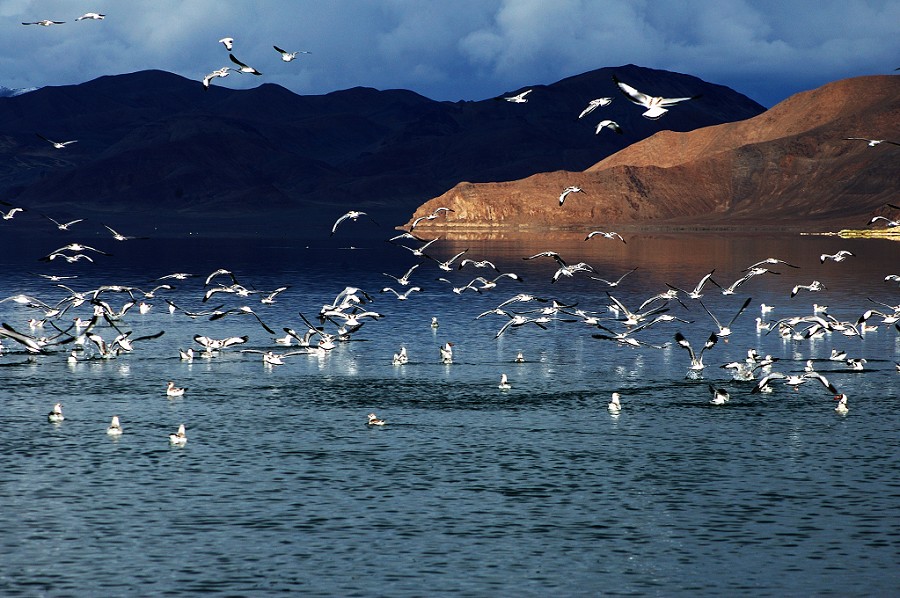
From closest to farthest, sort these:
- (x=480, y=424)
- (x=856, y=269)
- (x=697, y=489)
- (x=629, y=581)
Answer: (x=629, y=581) < (x=697, y=489) < (x=480, y=424) < (x=856, y=269)

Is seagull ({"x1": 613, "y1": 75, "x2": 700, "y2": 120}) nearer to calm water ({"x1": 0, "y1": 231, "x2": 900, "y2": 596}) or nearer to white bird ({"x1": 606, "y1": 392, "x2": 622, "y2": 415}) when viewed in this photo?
calm water ({"x1": 0, "y1": 231, "x2": 900, "y2": 596})

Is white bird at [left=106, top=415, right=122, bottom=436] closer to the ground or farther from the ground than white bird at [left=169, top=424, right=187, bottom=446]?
farther from the ground

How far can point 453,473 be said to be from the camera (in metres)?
32.0

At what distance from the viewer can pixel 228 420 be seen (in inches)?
1528

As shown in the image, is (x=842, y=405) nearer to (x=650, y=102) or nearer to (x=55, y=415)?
(x=650, y=102)

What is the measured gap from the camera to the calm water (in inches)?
962

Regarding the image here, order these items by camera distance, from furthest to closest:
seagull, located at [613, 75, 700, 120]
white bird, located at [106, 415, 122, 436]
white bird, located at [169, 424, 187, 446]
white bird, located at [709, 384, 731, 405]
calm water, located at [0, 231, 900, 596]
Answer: white bird, located at [709, 384, 731, 405]
white bird, located at [106, 415, 122, 436]
white bird, located at [169, 424, 187, 446]
seagull, located at [613, 75, 700, 120]
calm water, located at [0, 231, 900, 596]

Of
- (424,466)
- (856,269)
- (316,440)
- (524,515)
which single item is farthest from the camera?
(856,269)

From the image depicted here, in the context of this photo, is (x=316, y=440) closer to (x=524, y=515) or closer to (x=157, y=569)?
(x=524, y=515)

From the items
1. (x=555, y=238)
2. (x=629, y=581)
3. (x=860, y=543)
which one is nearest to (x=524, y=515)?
(x=629, y=581)

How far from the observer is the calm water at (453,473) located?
24.4 meters

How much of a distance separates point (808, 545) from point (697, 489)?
190 inches

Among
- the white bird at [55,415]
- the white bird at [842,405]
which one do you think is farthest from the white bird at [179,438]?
the white bird at [842,405]

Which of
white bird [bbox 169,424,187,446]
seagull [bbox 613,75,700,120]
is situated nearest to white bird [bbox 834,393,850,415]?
seagull [bbox 613,75,700,120]
